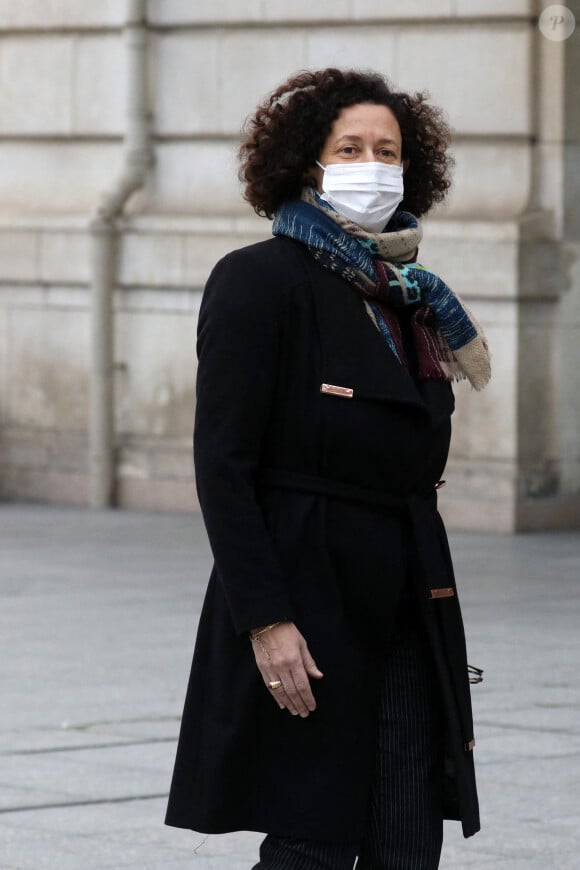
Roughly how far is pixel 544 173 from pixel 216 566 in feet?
28.3

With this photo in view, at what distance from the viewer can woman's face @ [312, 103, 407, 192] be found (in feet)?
12.3

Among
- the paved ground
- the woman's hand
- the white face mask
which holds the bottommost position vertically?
the paved ground

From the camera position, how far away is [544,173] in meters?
11.9

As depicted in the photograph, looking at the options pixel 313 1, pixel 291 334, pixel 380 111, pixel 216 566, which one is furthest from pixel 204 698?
pixel 313 1

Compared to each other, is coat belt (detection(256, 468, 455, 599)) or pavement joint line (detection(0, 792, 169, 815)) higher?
coat belt (detection(256, 468, 455, 599))

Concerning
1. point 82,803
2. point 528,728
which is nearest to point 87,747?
point 82,803

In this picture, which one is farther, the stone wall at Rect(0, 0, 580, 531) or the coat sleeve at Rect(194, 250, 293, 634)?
the stone wall at Rect(0, 0, 580, 531)

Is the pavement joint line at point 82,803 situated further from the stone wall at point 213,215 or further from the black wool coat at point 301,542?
the stone wall at point 213,215

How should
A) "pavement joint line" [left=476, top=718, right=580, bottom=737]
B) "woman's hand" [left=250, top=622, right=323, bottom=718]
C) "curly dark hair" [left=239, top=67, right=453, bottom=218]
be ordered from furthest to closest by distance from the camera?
"pavement joint line" [left=476, top=718, right=580, bottom=737]
"curly dark hair" [left=239, top=67, right=453, bottom=218]
"woman's hand" [left=250, top=622, right=323, bottom=718]

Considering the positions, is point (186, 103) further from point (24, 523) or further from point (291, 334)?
point (291, 334)

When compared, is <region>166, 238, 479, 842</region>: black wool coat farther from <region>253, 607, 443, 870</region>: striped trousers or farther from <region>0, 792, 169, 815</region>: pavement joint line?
<region>0, 792, 169, 815</region>: pavement joint line

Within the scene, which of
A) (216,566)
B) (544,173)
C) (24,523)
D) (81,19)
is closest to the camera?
(216,566)

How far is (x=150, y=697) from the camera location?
23.1 feet

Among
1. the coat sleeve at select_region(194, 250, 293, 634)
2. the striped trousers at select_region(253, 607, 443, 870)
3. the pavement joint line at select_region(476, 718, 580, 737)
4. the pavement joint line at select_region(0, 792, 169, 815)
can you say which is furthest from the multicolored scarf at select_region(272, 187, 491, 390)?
the pavement joint line at select_region(476, 718, 580, 737)
